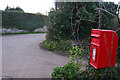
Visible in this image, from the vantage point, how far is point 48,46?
703 centimetres

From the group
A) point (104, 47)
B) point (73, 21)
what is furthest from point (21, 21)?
point (104, 47)

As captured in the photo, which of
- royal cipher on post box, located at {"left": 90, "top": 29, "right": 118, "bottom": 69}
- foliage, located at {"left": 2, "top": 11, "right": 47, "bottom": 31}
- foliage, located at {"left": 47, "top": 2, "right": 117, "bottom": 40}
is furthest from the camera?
foliage, located at {"left": 2, "top": 11, "right": 47, "bottom": 31}

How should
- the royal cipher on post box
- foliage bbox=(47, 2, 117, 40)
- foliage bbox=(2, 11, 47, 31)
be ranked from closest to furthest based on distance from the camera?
the royal cipher on post box, foliage bbox=(47, 2, 117, 40), foliage bbox=(2, 11, 47, 31)

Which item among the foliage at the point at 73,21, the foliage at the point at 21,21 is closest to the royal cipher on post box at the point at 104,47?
the foliage at the point at 73,21

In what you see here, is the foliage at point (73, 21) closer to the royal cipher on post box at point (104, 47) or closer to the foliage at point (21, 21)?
the royal cipher on post box at point (104, 47)

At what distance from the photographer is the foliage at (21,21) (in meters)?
14.4

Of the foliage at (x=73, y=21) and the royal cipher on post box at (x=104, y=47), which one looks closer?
the royal cipher on post box at (x=104, y=47)

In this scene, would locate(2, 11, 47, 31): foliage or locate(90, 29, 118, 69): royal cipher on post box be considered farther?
locate(2, 11, 47, 31): foliage

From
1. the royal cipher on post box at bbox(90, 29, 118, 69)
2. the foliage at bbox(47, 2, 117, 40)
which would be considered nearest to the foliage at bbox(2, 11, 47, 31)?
the foliage at bbox(47, 2, 117, 40)

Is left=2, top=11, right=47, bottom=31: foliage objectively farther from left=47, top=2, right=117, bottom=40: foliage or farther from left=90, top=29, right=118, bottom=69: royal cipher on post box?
left=90, top=29, right=118, bottom=69: royal cipher on post box

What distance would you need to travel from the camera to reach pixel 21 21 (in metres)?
16.2

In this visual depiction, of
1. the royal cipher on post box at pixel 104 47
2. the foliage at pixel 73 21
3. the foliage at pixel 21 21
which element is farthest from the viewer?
the foliage at pixel 21 21

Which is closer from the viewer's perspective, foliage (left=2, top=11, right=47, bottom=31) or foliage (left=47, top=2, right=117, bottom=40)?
foliage (left=47, top=2, right=117, bottom=40)

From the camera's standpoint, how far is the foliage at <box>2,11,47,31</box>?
14406mm
